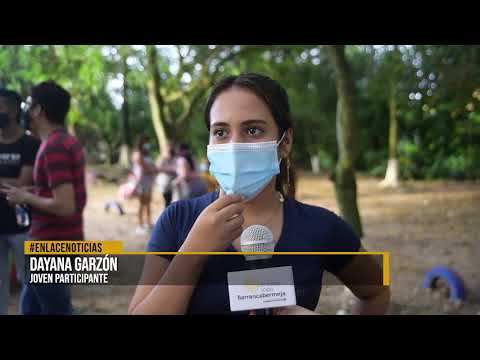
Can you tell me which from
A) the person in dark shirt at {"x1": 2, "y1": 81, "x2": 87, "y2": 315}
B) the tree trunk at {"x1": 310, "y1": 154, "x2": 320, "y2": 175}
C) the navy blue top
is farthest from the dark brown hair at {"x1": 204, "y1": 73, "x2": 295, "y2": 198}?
the tree trunk at {"x1": 310, "y1": 154, "x2": 320, "y2": 175}

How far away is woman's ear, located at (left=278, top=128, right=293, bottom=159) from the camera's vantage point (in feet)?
4.41

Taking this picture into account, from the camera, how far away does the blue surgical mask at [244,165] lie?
1.29 m

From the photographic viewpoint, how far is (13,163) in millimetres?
2025

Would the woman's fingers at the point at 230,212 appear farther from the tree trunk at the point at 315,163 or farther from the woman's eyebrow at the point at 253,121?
the tree trunk at the point at 315,163

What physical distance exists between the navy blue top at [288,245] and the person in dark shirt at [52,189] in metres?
0.81

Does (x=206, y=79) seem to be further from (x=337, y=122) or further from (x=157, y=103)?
(x=337, y=122)

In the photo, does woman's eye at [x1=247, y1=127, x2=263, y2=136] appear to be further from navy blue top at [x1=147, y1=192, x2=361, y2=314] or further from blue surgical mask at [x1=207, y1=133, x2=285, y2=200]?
navy blue top at [x1=147, y1=192, x2=361, y2=314]

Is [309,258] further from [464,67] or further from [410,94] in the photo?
[410,94]

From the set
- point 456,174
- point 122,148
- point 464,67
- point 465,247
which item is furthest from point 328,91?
point 464,67

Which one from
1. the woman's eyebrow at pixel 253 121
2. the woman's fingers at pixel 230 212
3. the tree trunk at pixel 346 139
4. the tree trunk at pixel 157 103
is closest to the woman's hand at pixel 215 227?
the woman's fingers at pixel 230 212

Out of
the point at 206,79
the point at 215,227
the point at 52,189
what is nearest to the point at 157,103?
the point at 206,79

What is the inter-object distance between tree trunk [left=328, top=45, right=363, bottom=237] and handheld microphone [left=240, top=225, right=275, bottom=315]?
2343mm

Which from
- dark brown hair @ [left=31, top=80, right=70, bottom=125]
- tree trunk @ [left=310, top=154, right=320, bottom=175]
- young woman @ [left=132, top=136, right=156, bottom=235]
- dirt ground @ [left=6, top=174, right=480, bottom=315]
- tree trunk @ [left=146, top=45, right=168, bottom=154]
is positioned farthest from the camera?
tree trunk @ [left=310, top=154, right=320, bottom=175]
